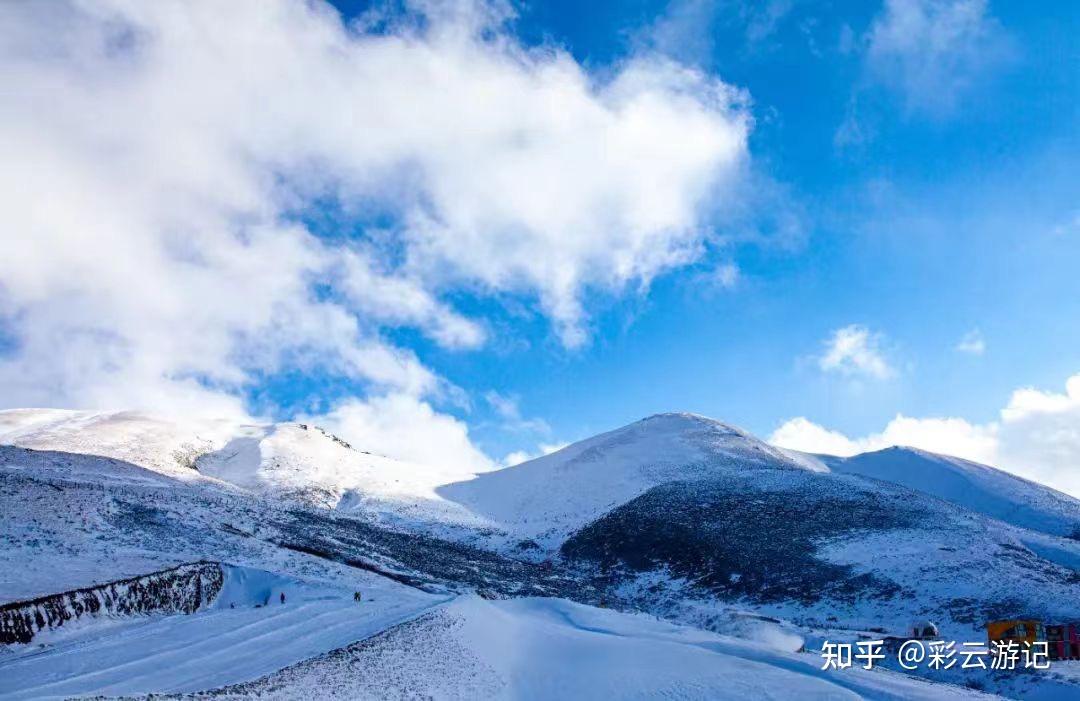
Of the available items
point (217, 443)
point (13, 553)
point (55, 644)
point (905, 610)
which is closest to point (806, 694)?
point (55, 644)

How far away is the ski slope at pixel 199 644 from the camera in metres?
15.6

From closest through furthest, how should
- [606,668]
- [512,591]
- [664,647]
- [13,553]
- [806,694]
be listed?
[806,694], [606,668], [664,647], [13,553], [512,591]

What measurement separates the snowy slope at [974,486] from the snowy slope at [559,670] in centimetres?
7049

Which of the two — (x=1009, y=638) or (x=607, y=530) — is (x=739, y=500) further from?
(x=1009, y=638)

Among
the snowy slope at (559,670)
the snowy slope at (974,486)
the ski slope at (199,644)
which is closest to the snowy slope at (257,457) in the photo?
the ski slope at (199,644)

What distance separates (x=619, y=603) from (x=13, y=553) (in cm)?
3155

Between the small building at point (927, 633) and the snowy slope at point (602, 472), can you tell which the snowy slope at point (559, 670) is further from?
the snowy slope at point (602, 472)

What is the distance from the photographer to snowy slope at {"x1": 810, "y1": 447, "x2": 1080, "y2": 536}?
265ft

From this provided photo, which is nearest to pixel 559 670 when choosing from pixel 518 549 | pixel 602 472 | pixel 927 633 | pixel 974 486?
pixel 927 633

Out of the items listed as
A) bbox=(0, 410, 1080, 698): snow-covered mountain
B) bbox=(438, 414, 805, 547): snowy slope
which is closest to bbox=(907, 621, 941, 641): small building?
bbox=(0, 410, 1080, 698): snow-covered mountain

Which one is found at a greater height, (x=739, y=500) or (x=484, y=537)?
(x=739, y=500)

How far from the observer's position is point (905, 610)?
3750cm

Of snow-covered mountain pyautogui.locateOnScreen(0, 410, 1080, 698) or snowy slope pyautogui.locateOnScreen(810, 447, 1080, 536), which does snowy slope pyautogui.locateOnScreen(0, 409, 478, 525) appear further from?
snowy slope pyautogui.locateOnScreen(810, 447, 1080, 536)

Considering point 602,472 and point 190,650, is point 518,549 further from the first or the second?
point 190,650
